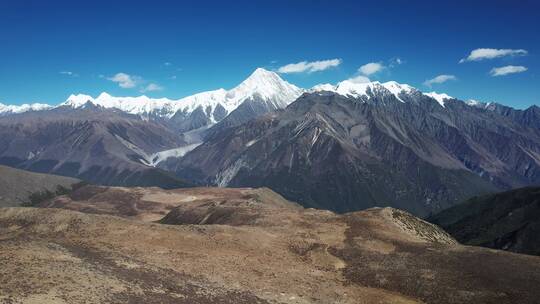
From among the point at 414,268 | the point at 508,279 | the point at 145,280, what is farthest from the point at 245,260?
the point at 508,279

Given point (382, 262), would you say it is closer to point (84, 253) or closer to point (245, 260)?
point (245, 260)

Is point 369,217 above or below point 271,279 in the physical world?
above

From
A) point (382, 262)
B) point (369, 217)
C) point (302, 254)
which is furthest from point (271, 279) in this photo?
point (369, 217)

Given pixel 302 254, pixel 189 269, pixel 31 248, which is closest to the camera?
pixel 31 248

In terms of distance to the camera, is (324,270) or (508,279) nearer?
(508,279)

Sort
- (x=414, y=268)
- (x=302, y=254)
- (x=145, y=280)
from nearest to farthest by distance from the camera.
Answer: (x=145, y=280)
(x=414, y=268)
(x=302, y=254)

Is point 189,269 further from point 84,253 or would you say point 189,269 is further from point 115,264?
point 84,253
